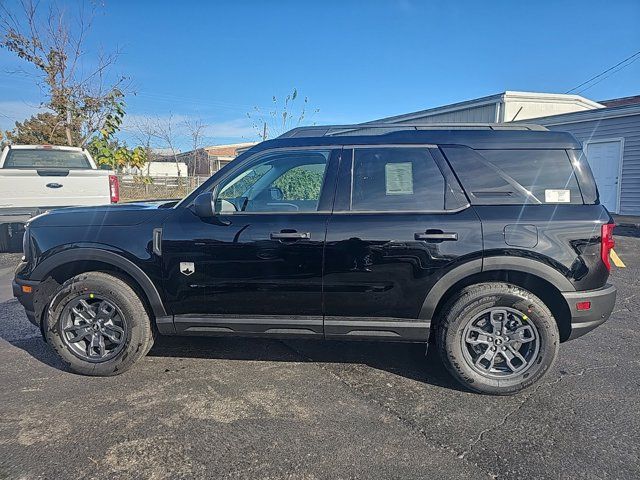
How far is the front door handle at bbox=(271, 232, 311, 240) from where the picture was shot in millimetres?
3029

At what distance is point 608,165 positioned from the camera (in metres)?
12.6

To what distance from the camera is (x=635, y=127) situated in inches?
461

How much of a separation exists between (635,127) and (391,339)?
1263cm

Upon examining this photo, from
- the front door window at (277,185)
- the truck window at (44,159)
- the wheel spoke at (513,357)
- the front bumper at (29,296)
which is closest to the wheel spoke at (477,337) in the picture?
the wheel spoke at (513,357)

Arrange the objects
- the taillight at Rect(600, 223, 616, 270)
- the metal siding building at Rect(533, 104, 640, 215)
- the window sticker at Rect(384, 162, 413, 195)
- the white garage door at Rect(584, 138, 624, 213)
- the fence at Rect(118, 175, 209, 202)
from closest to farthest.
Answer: the taillight at Rect(600, 223, 616, 270) < the window sticker at Rect(384, 162, 413, 195) < the metal siding building at Rect(533, 104, 640, 215) < the white garage door at Rect(584, 138, 624, 213) < the fence at Rect(118, 175, 209, 202)

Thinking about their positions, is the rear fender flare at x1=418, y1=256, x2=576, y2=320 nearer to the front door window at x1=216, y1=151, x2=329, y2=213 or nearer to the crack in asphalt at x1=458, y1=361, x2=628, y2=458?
the crack in asphalt at x1=458, y1=361, x2=628, y2=458

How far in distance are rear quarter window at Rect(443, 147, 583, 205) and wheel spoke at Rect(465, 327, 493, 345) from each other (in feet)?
3.07

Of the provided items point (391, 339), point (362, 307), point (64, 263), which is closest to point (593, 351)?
point (391, 339)

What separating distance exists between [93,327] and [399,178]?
8.80 feet

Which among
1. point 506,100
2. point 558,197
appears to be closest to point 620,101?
point 506,100

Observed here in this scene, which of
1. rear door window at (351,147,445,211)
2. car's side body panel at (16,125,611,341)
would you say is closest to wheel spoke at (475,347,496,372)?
car's side body panel at (16,125,611,341)

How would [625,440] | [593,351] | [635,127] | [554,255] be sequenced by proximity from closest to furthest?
[625,440] < [554,255] < [593,351] < [635,127]

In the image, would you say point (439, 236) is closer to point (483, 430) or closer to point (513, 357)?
point (513, 357)

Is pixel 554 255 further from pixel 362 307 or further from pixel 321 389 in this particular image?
pixel 321 389
